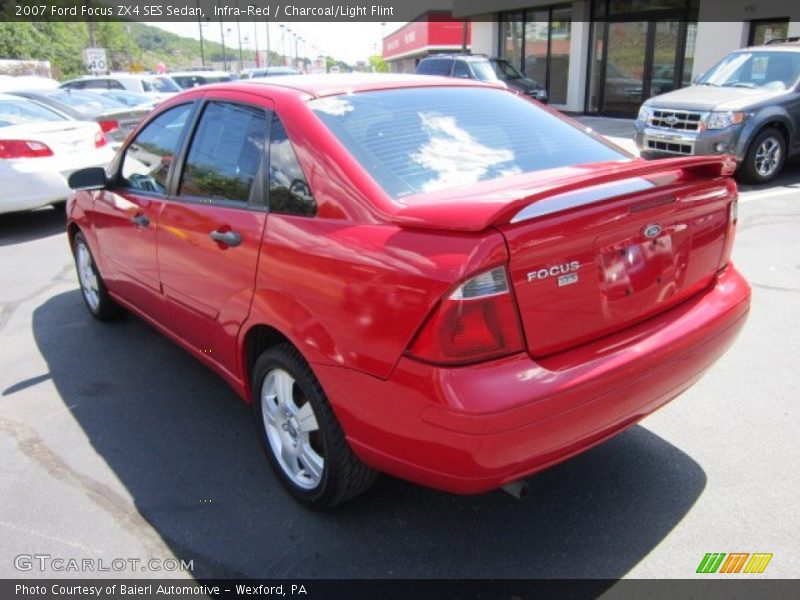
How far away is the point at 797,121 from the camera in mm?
9375

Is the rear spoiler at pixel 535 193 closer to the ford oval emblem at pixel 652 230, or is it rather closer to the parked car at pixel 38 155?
the ford oval emblem at pixel 652 230

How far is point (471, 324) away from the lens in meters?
2.13

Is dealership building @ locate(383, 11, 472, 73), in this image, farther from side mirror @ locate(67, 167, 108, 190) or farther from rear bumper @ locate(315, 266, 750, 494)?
rear bumper @ locate(315, 266, 750, 494)

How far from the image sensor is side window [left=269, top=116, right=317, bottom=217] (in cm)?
267

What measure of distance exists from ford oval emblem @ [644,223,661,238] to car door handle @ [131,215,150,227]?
2.61 metres

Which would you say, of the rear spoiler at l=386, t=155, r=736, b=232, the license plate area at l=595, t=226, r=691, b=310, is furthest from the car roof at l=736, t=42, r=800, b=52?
the license plate area at l=595, t=226, r=691, b=310

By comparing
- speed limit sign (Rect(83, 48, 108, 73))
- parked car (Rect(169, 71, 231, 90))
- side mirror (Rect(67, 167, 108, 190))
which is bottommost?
side mirror (Rect(67, 167, 108, 190))

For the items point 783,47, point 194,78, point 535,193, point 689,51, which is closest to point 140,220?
point 535,193

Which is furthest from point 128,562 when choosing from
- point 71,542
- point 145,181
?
point 145,181

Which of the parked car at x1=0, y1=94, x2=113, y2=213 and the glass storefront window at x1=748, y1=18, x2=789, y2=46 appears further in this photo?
the glass storefront window at x1=748, y1=18, x2=789, y2=46

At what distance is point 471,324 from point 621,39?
18.3 metres

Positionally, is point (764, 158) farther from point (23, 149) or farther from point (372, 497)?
point (23, 149)

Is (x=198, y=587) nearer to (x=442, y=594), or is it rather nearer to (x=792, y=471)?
(x=442, y=594)

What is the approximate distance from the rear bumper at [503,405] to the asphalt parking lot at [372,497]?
1.65 feet
